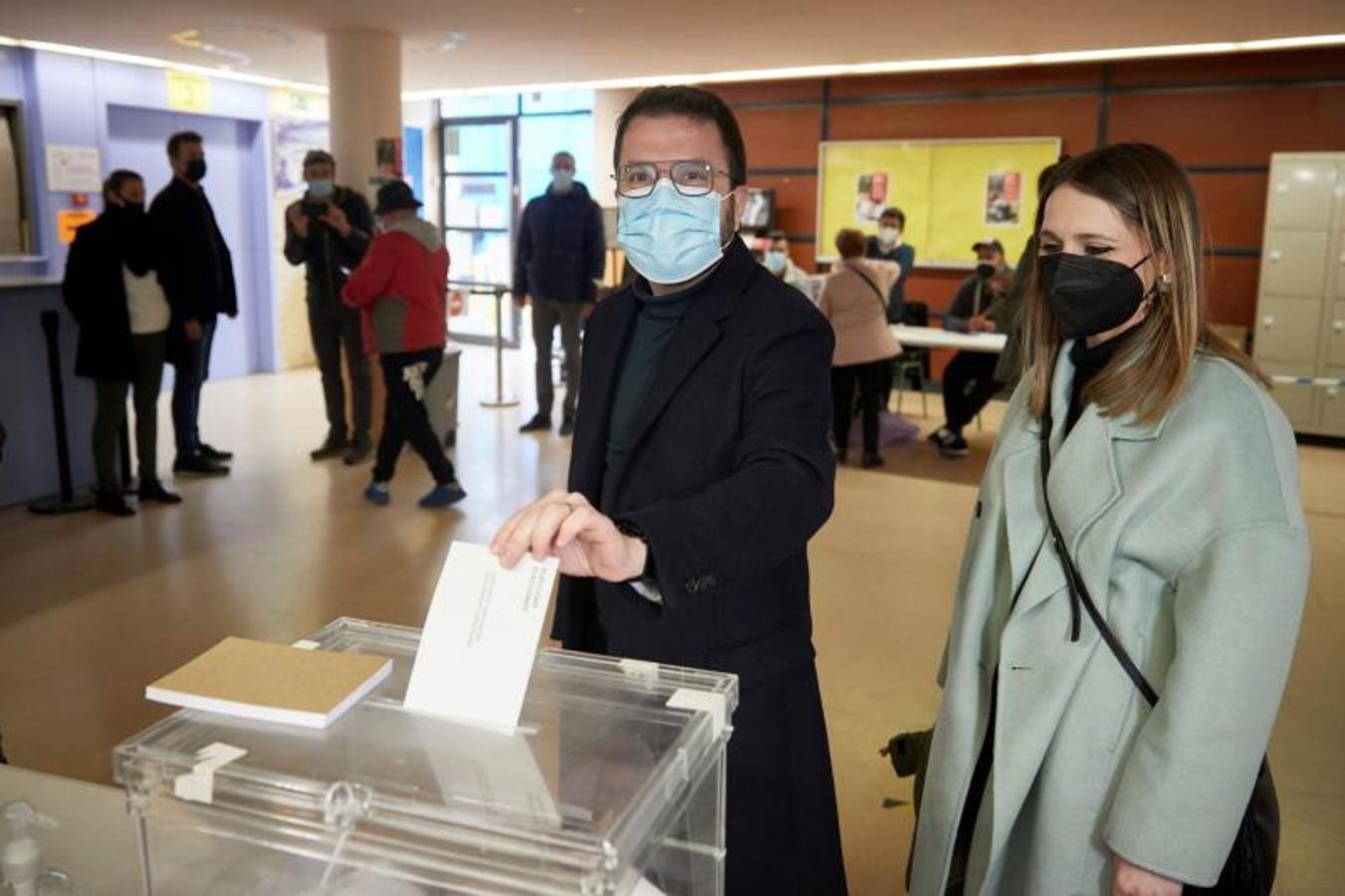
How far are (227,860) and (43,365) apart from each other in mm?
5441

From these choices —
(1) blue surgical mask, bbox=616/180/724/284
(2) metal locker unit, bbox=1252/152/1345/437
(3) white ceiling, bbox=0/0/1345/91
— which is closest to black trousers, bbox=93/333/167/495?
(3) white ceiling, bbox=0/0/1345/91

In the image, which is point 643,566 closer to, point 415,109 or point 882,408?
point 882,408

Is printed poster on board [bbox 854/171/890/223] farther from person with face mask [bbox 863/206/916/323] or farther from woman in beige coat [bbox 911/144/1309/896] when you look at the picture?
woman in beige coat [bbox 911/144/1309/896]

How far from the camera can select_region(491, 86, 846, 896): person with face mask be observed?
1.39m

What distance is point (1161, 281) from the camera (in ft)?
4.69

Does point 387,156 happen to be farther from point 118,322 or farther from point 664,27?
point 118,322

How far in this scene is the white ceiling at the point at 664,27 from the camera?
6.22 metres

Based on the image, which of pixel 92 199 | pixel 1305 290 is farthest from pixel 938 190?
pixel 92 199

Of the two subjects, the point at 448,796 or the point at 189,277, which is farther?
the point at 189,277

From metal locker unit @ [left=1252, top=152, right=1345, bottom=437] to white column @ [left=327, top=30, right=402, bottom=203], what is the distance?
623 centimetres

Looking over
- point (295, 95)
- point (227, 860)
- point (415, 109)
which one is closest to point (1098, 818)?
point (227, 860)

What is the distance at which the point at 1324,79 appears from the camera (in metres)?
7.83

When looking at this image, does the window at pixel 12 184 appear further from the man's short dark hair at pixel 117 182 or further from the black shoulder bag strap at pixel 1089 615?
the black shoulder bag strap at pixel 1089 615

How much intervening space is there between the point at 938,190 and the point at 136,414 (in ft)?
21.9
